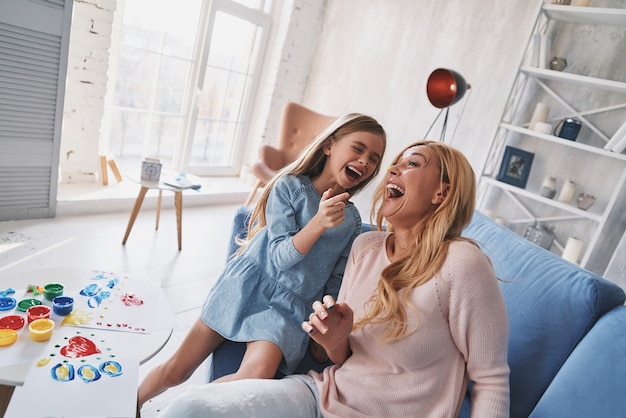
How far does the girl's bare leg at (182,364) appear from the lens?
3.80 ft

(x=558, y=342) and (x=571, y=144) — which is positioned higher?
(x=571, y=144)

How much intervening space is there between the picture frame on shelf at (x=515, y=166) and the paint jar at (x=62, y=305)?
2603mm

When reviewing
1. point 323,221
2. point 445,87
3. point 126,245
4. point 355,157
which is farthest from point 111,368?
point 445,87

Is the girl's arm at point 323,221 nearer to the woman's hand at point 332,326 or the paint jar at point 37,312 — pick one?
the woman's hand at point 332,326

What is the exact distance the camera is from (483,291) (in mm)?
866

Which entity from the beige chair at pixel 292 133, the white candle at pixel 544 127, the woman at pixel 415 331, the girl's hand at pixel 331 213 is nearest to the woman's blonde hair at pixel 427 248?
the woman at pixel 415 331

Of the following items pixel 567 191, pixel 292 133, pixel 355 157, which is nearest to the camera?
pixel 355 157

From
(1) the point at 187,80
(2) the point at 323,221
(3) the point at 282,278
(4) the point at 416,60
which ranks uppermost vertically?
(4) the point at 416,60

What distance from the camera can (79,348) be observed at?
3.19 ft

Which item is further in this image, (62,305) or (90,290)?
(90,290)

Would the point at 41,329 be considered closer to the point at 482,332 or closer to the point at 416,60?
the point at 482,332

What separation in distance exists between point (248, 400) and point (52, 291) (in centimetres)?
68

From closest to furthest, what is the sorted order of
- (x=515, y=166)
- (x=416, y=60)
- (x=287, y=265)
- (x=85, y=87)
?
(x=287, y=265) < (x=515, y=166) < (x=85, y=87) < (x=416, y=60)

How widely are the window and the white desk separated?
2.34 m
